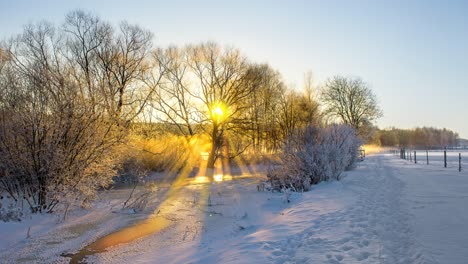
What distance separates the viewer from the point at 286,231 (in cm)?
809

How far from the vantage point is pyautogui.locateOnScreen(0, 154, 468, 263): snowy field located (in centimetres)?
628

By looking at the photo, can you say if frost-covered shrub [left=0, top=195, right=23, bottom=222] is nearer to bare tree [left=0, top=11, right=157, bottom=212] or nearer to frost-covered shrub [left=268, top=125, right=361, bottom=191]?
bare tree [left=0, top=11, right=157, bottom=212]

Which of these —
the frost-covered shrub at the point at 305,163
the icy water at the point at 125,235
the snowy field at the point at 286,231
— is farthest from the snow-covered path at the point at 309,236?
the frost-covered shrub at the point at 305,163

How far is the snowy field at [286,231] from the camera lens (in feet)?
20.6

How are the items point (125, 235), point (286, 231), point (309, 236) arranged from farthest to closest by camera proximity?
1. point (125, 235)
2. point (286, 231)
3. point (309, 236)

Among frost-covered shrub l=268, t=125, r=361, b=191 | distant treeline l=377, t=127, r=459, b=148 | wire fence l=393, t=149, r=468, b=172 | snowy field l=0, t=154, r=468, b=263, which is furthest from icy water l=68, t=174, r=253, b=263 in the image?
distant treeline l=377, t=127, r=459, b=148

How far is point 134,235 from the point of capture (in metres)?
9.85

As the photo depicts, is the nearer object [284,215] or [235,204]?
[284,215]

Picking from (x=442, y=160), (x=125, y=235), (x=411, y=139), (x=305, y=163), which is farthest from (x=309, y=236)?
(x=411, y=139)

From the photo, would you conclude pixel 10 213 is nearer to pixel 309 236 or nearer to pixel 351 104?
pixel 309 236

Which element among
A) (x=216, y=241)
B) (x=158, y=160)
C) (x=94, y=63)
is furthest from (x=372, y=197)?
(x=94, y=63)

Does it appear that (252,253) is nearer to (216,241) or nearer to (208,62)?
(216,241)

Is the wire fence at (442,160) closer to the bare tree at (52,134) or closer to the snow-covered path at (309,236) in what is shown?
the snow-covered path at (309,236)

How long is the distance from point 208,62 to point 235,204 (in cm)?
2343
